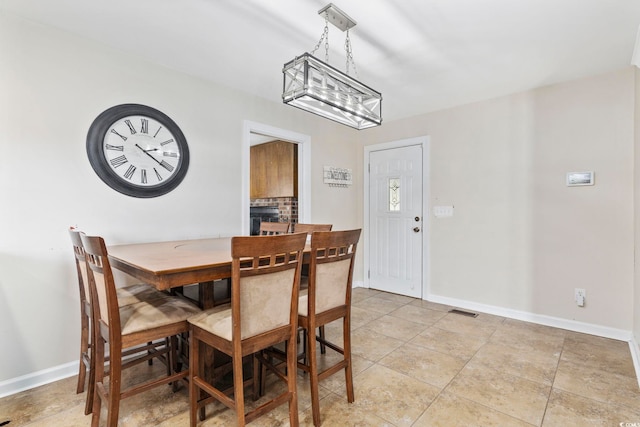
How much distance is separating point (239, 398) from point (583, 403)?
197cm

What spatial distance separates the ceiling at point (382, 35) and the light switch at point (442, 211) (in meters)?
1.41

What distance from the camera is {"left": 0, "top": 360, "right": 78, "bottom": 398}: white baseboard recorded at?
1.95 m

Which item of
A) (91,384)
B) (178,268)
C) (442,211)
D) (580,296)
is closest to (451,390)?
(178,268)

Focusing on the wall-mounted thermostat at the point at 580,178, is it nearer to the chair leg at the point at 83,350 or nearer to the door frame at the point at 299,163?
the door frame at the point at 299,163

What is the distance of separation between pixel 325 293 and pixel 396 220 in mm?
2624

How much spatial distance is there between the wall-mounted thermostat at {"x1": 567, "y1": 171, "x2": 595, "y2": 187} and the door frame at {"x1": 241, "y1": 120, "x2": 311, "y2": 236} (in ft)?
8.71

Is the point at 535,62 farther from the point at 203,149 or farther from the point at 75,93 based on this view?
the point at 75,93

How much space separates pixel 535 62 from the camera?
2.61 metres

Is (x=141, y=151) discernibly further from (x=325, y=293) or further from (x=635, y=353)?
(x=635, y=353)

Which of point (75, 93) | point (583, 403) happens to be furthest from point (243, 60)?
point (583, 403)

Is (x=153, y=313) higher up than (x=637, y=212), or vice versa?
(x=637, y=212)

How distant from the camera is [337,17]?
1.97m

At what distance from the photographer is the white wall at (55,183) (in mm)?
1978

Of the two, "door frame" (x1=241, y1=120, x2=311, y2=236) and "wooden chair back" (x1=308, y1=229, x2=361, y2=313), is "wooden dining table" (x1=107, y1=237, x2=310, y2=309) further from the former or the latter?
"door frame" (x1=241, y1=120, x2=311, y2=236)
